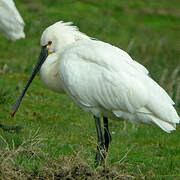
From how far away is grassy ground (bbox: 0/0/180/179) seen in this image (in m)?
6.33

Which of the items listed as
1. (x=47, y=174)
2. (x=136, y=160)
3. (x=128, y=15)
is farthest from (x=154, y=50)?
(x=47, y=174)

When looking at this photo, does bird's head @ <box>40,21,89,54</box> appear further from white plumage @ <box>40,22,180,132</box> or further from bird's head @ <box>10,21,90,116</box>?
white plumage @ <box>40,22,180,132</box>

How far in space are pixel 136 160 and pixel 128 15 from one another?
14.5 m

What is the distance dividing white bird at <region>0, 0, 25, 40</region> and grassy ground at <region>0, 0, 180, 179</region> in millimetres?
756

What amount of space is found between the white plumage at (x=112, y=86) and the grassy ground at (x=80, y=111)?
1.81 ft

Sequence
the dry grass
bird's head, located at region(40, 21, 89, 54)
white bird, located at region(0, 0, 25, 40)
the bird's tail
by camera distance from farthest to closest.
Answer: white bird, located at region(0, 0, 25, 40)
bird's head, located at region(40, 21, 89, 54)
the bird's tail
the dry grass

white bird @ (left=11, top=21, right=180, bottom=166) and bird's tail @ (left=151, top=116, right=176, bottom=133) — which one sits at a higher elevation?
white bird @ (left=11, top=21, right=180, bottom=166)

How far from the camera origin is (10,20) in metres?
11.8

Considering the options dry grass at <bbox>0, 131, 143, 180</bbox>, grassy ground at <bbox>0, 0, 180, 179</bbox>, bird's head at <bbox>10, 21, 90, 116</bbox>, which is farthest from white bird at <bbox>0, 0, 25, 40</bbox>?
dry grass at <bbox>0, 131, 143, 180</bbox>

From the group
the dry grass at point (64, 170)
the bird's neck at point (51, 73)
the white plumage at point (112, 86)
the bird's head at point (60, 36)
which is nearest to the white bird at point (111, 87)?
the white plumage at point (112, 86)

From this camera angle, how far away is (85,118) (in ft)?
32.8

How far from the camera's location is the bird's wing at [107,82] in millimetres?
6926

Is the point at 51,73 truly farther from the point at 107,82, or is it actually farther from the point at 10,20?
the point at 10,20

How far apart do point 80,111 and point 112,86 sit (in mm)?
3444
